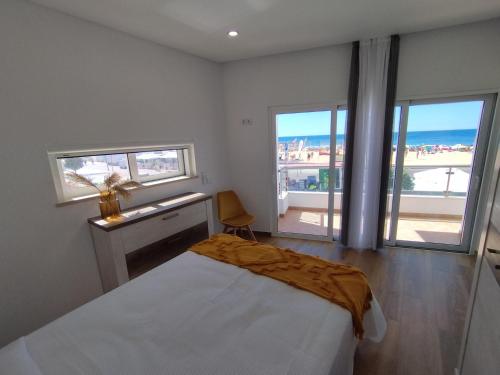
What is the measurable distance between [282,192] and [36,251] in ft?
10.2

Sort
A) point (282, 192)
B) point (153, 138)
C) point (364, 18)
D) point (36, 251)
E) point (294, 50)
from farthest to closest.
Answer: point (282, 192)
point (294, 50)
point (153, 138)
point (364, 18)
point (36, 251)

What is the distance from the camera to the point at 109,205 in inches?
86.2

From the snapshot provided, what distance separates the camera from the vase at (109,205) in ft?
7.09

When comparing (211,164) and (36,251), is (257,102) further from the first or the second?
(36,251)

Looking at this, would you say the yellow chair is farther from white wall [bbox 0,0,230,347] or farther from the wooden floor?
white wall [bbox 0,0,230,347]

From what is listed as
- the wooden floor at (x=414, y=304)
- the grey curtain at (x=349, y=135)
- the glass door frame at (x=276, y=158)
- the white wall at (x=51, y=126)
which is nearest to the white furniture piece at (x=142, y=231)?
the white wall at (x=51, y=126)

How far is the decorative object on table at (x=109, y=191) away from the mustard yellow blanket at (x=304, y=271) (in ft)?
2.81

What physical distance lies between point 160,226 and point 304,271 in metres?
1.48

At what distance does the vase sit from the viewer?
7.09ft

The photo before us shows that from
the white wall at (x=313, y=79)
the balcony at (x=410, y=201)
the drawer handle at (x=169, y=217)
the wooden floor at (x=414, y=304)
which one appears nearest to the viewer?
the wooden floor at (x=414, y=304)

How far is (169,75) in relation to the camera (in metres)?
2.80

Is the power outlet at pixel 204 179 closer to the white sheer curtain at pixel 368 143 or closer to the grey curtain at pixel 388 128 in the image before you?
the white sheer curtain at pixel 368 143

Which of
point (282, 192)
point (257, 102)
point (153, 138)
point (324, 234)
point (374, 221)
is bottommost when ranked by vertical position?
point (324, 234)

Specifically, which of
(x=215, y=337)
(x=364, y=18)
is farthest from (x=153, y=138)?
(x=364, y=18)
